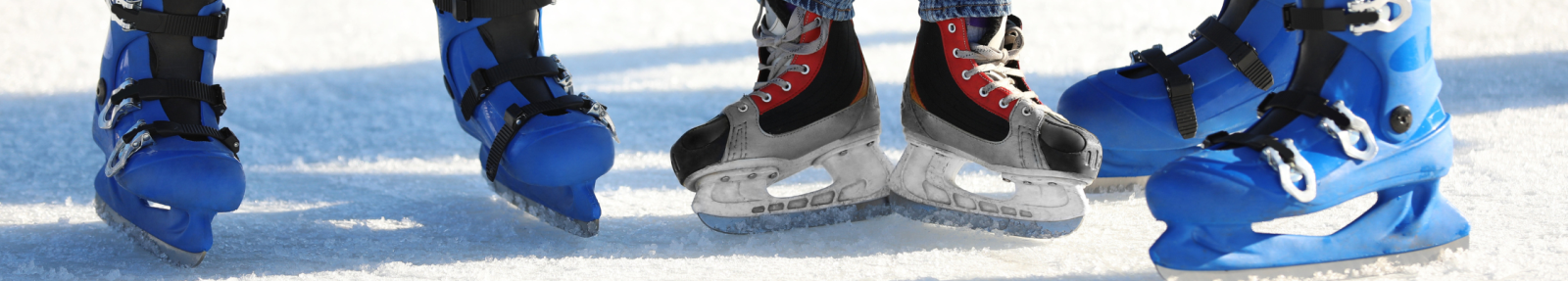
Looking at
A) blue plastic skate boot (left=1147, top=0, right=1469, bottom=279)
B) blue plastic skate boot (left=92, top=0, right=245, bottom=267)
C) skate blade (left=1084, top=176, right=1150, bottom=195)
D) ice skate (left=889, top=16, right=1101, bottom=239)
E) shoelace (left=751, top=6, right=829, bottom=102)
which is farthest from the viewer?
skate blade (left=1084, top=176, right=1150, bottom=195)

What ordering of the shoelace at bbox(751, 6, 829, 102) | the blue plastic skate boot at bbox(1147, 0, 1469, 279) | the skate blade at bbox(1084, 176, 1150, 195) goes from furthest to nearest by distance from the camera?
the skate blade at bbox(1084, 176, 1150, 195) → the shoelace at bbox(751, 6, 829, 102) → the blue plastic skate boot at bbox(1147, 0, 1469, 279)

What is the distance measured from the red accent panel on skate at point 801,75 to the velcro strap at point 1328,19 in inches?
20.4

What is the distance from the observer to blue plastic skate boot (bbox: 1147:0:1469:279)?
0.89 metres

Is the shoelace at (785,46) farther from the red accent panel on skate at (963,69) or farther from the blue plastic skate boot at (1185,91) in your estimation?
the blue plastic skate boot at (1185,91)

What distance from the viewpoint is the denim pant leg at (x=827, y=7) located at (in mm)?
1227

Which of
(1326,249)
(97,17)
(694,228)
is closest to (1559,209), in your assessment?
(1326,249)

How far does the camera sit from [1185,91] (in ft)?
4.38

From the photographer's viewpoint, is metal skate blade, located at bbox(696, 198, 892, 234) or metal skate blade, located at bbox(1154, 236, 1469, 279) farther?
metal skate blade, located at bbox(696, 198, 892, 234)

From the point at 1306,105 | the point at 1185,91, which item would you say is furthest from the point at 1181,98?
the point at 1306,105

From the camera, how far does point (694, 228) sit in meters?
1.25

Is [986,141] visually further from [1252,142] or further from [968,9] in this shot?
[1252,142]

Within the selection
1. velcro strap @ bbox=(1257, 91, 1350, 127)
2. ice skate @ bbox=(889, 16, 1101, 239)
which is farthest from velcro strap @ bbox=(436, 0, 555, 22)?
velcro strap @ bbox=(1257, 91, 1350, 127)

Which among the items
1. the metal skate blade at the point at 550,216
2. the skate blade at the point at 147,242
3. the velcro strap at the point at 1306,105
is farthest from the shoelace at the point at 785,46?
the skate blade at the point at 147,242

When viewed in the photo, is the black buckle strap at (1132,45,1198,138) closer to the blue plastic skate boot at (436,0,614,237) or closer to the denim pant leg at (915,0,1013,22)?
the denim pant leg at (915,0,1013,22)
